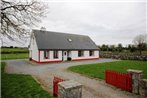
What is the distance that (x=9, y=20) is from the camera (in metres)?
12.0

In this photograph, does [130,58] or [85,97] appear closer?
[85,97]

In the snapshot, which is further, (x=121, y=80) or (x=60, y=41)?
(x=60, y=41)

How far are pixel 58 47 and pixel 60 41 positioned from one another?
97.1 inches

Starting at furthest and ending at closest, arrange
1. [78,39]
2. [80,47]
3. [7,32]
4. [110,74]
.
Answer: [78,39] → [80,47] → [7,32] → [110,74]

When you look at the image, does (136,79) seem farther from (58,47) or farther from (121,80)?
(58,47)

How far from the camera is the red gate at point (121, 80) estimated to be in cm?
887

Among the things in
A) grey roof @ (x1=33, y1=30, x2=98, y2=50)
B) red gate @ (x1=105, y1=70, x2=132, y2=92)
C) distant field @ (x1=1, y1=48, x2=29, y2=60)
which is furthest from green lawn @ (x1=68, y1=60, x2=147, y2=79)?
distant field @ (x1=1, y1=48, x2=29, y2=60)

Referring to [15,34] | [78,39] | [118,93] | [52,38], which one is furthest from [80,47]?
[118,93]

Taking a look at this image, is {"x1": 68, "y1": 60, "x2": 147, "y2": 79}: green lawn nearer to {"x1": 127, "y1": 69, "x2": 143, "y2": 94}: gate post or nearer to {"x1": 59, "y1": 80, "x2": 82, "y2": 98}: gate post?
{"x1": 127, "y1": 69, "x2": 143, "y2": 94}: gate post

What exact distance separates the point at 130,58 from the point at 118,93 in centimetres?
2605

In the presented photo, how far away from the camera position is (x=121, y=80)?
9406mm

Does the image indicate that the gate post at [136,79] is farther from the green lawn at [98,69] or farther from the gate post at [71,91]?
the gate post at [71,91]

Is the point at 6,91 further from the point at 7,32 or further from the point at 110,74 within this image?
the point at 110,74

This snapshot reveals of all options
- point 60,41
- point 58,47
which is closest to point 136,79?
point 58,47
